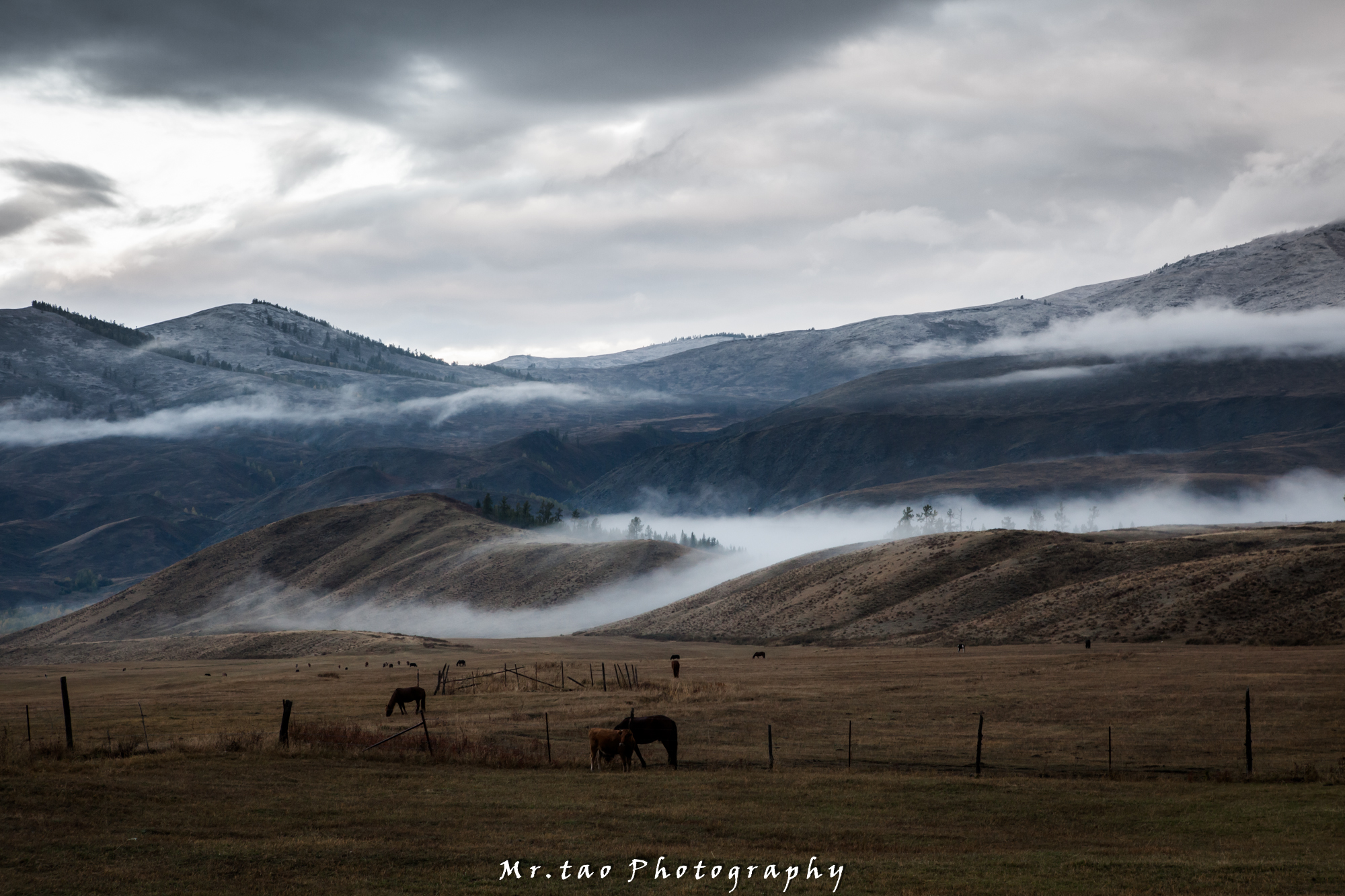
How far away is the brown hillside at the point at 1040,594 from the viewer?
92625mm

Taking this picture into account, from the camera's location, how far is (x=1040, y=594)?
114 meters

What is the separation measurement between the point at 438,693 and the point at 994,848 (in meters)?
42.6

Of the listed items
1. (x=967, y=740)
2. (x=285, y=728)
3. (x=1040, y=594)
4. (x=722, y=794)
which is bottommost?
(x=1040, y=594)

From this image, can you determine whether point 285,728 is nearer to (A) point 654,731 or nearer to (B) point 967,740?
(A) point 654,731

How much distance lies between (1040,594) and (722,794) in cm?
9139

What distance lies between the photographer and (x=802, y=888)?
833 inches

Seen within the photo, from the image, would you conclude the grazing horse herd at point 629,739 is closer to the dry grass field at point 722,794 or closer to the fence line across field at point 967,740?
the dry grass field at point 722,794

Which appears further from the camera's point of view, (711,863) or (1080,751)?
(1080,751)

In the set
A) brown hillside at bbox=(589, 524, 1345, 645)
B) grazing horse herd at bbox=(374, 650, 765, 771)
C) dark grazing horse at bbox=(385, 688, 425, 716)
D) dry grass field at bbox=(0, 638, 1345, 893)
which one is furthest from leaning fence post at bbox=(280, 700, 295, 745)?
brown hillside at bbox=(589, 524, 1345, 645)

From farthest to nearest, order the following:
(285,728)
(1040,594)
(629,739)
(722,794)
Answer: (1040,594) → (285,728) → (629,739) → (722,794)

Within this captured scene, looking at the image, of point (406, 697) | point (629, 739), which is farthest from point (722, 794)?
point (406, 697)

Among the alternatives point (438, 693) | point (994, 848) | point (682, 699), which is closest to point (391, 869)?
point (994, 848)

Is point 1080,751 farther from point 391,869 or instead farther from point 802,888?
point 391,869

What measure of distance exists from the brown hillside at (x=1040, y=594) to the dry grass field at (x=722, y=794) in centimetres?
3874
